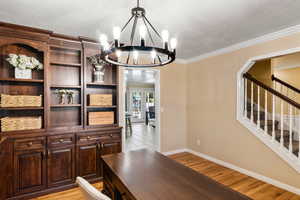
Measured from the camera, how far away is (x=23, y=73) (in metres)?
2.48

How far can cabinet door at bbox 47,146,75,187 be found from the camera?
2.52 metres

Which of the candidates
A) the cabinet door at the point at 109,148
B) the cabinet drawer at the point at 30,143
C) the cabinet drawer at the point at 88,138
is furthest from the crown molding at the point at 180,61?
the cabinet drawer at the point at 30,143

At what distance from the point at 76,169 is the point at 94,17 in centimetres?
235

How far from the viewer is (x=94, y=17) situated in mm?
2201

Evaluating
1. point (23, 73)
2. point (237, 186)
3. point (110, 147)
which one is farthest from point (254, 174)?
point (23, 73)

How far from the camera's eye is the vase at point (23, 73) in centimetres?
244

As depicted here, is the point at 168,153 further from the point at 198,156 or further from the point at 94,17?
the point at 94,17

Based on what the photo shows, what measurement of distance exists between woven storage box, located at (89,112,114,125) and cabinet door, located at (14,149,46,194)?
2.77 feet

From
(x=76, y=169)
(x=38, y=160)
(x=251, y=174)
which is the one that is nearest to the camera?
(x=38, y=160)

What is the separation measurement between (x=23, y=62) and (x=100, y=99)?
1.25 m

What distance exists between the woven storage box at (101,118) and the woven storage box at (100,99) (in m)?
0.18

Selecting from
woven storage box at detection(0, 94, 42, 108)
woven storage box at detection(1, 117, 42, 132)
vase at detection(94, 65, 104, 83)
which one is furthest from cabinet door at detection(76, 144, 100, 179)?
vase at detection(94, 65, 104, 83)

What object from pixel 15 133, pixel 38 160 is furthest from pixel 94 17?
pixel 38 160

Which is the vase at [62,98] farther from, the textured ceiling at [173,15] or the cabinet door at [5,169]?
the textured ceiling at [173,15]
